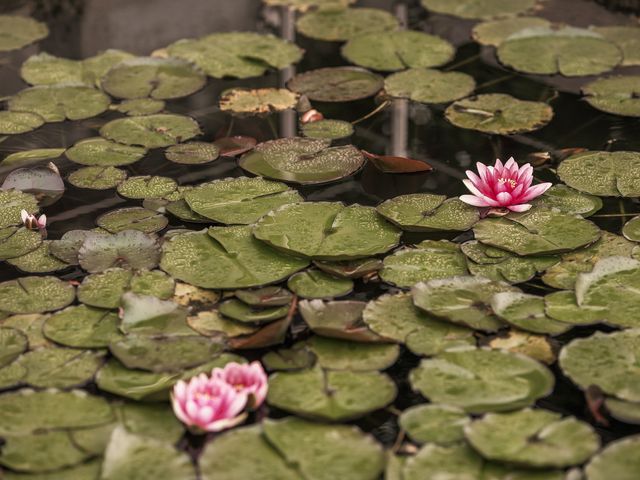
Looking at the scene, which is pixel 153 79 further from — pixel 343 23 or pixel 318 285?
pixel 318 285

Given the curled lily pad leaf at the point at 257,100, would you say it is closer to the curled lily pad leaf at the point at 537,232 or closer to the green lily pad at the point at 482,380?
the curled lily pad leaf at the point at 537,232

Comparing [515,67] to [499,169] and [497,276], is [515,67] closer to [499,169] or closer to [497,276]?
[499,169]

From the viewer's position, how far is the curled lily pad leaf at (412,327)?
2117 millimetres

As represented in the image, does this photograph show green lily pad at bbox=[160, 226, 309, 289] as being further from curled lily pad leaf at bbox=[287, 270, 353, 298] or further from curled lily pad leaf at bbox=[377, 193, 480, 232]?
curled lily pad leaf at bbox=[377, 193, 480, 232]

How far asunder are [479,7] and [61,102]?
5.73 ft

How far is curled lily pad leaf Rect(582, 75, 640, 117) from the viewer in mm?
3180

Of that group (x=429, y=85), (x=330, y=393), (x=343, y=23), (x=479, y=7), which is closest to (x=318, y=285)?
(x=330, y=393)

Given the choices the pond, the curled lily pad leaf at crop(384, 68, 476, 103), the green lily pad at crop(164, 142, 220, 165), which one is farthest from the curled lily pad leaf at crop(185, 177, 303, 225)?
the curled lily pad leaf at crop(384, 68, 476, 103)

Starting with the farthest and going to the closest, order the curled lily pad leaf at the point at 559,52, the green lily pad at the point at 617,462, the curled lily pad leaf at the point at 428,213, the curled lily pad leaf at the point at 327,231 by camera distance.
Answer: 1. the curled lily pad leaf at the point at 559,52
2. the curled lily pad leaf at the point at 428,213
3. the curled lily pad leaf at the point at 327,231
4. the green lily pad at the point at 617,462

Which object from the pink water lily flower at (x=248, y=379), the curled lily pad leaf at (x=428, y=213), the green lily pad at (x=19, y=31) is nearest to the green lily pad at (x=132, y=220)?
the curled lily pad leaf at (x=428, y=213)

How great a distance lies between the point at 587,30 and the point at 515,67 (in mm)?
445

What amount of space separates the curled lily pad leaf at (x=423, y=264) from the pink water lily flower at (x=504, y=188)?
19 centimetres

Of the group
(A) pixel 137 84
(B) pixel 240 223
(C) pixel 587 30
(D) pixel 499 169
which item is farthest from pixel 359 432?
(C) pixel 587 30

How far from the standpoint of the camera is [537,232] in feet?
8.14
